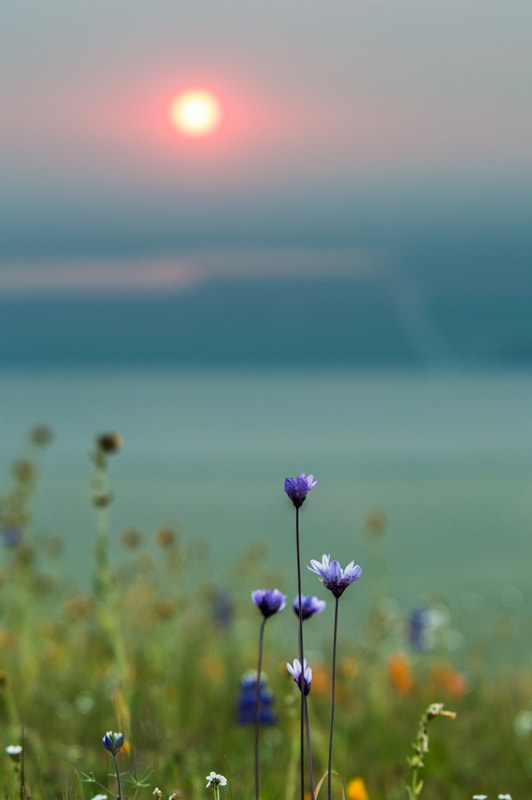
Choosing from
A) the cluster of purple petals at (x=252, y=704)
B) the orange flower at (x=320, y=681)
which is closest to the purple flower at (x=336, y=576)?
the cluster of purple petals at (x=252, y=704)

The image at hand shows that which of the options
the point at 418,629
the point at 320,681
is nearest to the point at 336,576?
the point at 320,681

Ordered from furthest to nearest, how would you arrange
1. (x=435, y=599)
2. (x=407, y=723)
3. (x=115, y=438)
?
(x=435, y=599)
(x=407, y=723)
(x=115, y=438)

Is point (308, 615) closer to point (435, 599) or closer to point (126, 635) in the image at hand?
point (126, 635)

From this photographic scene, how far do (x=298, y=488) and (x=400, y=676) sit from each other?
8.88 ft

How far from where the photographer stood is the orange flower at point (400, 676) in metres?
4.04

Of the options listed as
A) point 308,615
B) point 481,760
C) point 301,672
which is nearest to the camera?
point 301,672

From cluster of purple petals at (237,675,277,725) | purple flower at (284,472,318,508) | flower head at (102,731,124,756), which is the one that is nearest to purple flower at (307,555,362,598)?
purple flower at (284,472,318,508)

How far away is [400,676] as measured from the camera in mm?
4035

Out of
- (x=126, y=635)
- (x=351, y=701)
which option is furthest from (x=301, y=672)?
(x=126, y=635)

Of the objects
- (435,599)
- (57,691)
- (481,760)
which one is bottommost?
(481,760)

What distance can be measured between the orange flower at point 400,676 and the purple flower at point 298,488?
A: 8.84ft

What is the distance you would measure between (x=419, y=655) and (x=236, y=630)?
2.72ft

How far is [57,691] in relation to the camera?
3799 millimetres

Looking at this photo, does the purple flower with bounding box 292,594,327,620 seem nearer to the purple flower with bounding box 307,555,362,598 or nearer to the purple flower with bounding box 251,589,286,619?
the purple flower with bounding box 251,589,286,619
